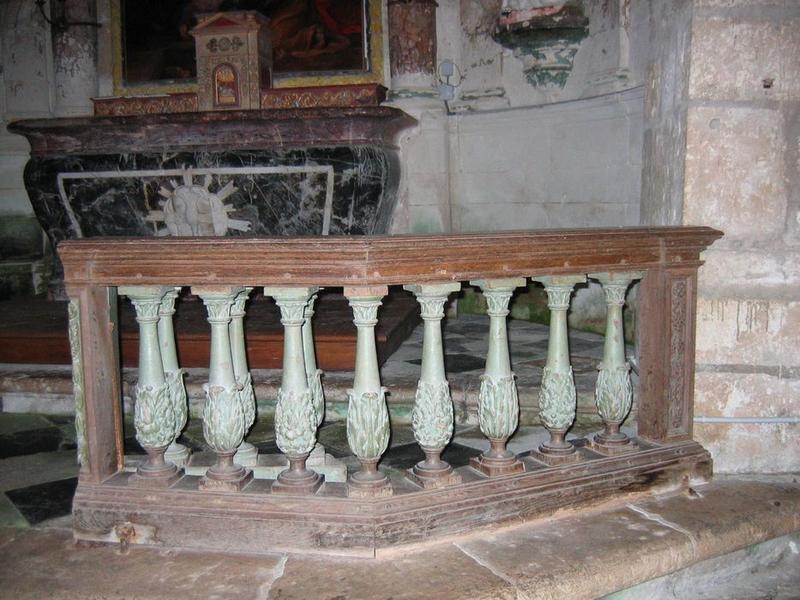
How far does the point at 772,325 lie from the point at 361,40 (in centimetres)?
375

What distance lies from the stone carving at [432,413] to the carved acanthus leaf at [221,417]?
1.60ft

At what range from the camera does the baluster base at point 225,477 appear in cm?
200

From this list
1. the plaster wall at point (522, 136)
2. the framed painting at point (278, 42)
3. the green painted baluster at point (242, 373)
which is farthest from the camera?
the framed painting at point (278, 42)

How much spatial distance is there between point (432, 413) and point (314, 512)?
1.31 feet

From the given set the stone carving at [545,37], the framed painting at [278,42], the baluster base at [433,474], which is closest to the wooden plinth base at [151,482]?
the baluster base at [433,474]

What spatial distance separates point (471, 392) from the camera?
9.97 ft

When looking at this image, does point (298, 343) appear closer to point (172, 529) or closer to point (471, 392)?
point (172, 529)

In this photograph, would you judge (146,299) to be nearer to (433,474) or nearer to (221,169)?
(433,474)

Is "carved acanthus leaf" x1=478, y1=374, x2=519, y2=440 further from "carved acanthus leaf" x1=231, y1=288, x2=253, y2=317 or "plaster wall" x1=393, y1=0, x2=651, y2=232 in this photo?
"plaster wall" x1=393, y1=0, x2=651, y2=232

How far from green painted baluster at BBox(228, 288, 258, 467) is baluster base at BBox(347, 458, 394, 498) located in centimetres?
36

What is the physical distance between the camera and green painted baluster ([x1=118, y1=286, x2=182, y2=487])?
6.72 feet

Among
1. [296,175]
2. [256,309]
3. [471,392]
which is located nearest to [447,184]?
[296,175]

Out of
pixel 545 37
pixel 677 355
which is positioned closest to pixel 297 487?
pixel 677 355

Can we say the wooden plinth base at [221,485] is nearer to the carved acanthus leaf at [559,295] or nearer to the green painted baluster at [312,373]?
the green painted baluster at [312,373]
